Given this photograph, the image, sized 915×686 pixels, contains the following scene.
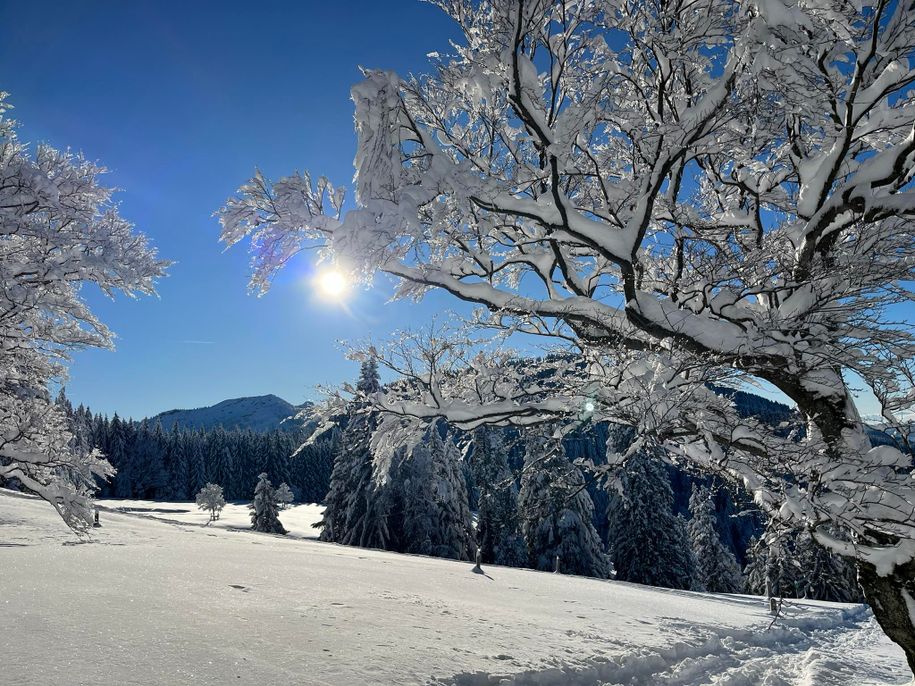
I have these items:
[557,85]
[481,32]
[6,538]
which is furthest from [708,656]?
[6,538]

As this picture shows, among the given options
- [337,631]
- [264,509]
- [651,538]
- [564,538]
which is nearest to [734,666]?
[337,631]

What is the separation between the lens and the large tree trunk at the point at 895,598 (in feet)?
14.0

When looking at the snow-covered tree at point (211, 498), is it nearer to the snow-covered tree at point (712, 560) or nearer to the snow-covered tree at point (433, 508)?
the snow-covered tree at point (433, 508)

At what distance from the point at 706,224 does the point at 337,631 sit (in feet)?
20.2

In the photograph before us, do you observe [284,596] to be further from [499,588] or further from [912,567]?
[912,567]

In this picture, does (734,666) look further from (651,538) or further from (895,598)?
(651,538)

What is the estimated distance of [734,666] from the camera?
25.7ft

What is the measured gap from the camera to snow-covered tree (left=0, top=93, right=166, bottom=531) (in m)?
6.86

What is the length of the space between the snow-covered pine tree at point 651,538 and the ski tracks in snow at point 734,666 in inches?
748

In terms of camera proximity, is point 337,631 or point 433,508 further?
point 433,508

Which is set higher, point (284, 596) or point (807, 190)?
point (807, 190)

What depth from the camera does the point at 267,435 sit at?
98375 mm

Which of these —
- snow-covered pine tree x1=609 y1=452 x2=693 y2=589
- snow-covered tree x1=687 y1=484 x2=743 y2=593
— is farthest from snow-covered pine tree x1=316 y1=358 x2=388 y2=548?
snow-covered tree x1=687 y1=484 x2=743 y2=593

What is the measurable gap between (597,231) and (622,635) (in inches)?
276
